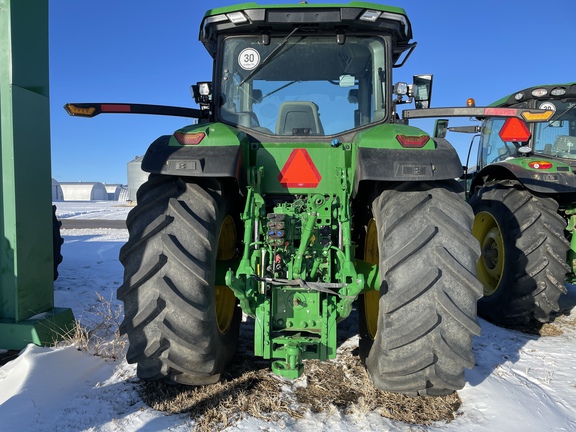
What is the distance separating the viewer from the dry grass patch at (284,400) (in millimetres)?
2436

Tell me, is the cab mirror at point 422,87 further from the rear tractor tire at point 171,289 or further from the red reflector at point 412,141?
the rear tractor tire at point 171,289

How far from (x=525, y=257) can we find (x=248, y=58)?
10.8 ft

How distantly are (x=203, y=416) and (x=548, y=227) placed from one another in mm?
3712

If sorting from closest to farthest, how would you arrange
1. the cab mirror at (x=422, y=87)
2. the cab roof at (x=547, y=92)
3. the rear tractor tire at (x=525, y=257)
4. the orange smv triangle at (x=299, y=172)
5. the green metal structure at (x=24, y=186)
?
the orange smv triangle at (x=299, y=172) < the cab mirror at (x=422, y=87) < the green metal structure at (x=24, y=186) < the rear tractor tire at (x=525, y=257) < the cab roof at (x=547, y=92)

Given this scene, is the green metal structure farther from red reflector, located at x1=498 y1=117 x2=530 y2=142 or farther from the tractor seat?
red reflector, located at x1=498 y1=117 x2=530 y2=142

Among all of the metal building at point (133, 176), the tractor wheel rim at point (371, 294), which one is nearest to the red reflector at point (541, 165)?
the tractor wheel rim at point (371, 294)

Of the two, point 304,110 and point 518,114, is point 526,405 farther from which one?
point 304,110

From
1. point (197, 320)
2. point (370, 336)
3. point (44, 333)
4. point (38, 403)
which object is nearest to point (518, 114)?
point (370, 336)

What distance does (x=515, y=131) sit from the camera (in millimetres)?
3219

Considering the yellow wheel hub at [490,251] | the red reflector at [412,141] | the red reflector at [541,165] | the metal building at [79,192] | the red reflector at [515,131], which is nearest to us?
the red reflector at [412,141]

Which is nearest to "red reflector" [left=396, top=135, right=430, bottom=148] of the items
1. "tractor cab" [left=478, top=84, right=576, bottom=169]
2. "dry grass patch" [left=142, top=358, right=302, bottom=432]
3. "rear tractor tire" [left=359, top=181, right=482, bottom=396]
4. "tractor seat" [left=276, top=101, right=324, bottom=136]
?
"rear tractor tire" [left=359, top=181, right=482, bottom=396]

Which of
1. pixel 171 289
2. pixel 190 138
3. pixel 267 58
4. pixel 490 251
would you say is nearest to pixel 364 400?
pixel 171 289

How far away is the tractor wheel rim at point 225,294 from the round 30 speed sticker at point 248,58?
1.19 metres

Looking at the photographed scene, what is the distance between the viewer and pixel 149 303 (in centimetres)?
237
